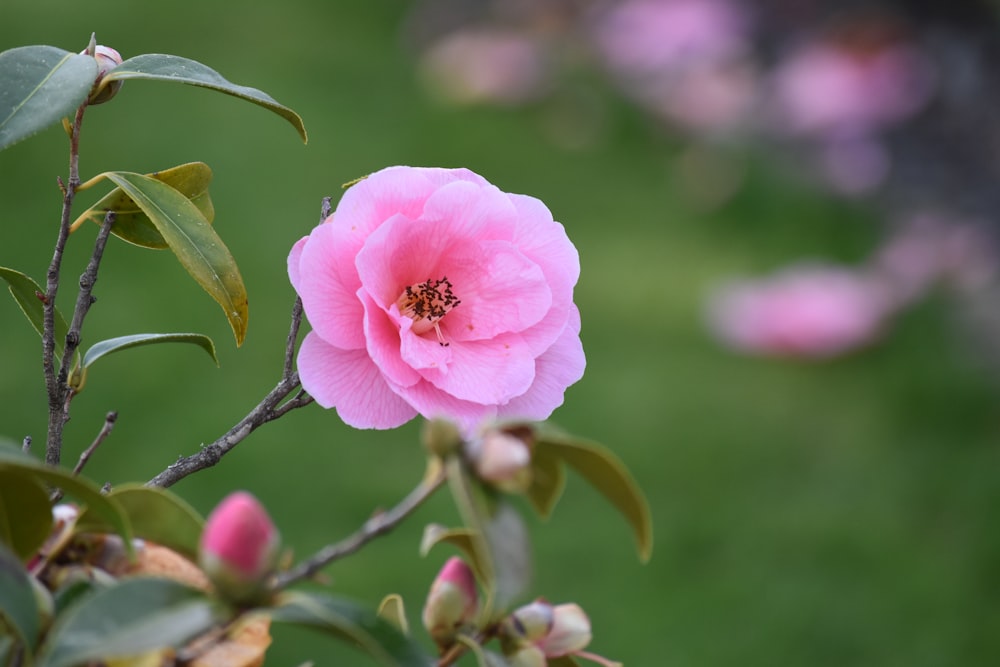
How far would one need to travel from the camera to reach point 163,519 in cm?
50

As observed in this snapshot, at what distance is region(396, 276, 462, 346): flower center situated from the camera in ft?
2.16

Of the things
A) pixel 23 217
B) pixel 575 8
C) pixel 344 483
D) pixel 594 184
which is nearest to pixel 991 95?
pixel 594 184

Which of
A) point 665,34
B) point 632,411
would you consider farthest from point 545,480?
point 665,34

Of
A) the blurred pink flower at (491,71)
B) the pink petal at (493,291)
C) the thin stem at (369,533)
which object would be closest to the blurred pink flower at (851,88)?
the blurred pink flower at (491,71)

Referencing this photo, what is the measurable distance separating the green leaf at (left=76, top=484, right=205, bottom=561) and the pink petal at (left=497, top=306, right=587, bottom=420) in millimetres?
177

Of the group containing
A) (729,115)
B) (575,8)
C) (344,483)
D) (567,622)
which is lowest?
(344,483)

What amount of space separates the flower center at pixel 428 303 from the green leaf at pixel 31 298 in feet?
0.61

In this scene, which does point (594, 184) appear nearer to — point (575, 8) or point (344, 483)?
point (575, 8)

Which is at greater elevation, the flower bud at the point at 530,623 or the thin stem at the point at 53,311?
the thin stem at the point at 53,311

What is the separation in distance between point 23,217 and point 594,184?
61.5 inches

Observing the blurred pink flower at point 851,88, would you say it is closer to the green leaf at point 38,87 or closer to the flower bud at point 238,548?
the green leaf at point 38,87

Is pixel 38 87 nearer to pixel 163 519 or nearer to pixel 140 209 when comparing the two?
pixel 140 209

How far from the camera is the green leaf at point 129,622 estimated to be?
15.1 inches

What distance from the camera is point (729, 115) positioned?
11.9 ft
